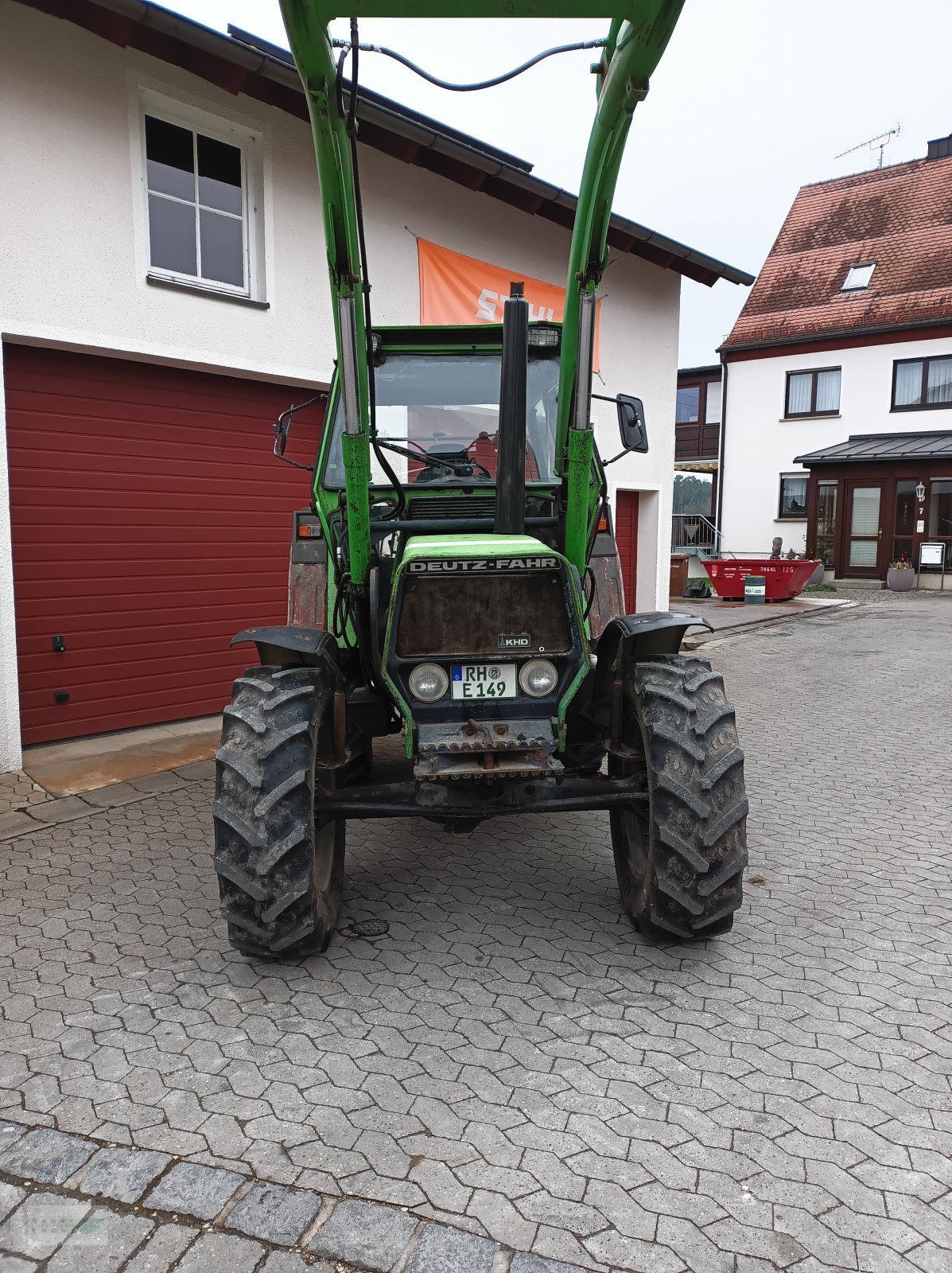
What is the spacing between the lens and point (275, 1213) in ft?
7.52

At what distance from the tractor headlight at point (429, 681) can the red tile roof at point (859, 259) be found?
24058mm

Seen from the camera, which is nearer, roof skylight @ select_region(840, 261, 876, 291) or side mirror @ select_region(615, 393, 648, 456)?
side mirror @ select_region(615, 393, 648, 456)

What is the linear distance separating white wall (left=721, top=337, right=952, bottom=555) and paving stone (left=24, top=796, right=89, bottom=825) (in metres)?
23.6

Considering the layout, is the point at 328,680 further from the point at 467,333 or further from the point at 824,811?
the point at 824,811

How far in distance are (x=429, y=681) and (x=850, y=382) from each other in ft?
81.5

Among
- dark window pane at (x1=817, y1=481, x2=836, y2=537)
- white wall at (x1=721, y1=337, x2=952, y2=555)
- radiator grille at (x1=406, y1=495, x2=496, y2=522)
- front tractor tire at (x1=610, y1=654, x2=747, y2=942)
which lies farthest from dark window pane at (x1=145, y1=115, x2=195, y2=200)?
white wall at (x1=721, y1=337, x2=952, y2=555)

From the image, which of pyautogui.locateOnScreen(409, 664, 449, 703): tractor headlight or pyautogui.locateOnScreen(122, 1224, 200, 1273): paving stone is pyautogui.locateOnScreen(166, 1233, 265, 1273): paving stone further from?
pyautogui.locateOnScreen(409, 664, 449, 703): tractor headlight

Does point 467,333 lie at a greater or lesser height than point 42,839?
greater

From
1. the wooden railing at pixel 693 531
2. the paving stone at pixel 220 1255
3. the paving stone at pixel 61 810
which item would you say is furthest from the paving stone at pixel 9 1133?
the wooden railing at pixel 693 531

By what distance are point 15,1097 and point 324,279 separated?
21.8ft

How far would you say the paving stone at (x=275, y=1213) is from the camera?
223 cm

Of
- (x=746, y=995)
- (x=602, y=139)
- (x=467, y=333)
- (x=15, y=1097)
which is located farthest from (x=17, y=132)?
(x=746, y=995)

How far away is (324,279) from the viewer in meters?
7.73

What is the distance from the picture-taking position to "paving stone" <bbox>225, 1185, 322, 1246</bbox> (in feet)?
7.32
